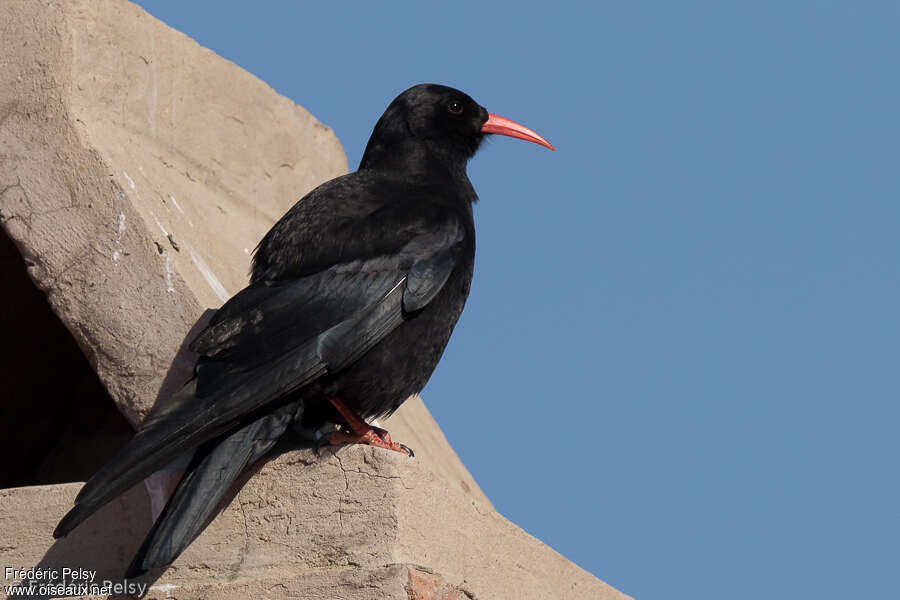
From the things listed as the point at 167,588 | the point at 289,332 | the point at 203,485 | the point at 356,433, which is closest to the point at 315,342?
the point at 289,332

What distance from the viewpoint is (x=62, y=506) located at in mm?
5254

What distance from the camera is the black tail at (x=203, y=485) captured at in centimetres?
462

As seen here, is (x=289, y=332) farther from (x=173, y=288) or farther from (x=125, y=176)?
(x=125, y=176)

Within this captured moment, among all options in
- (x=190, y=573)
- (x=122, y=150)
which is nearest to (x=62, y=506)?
(x=190, y=573)

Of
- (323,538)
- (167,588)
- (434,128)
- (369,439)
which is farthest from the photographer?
(434,128)

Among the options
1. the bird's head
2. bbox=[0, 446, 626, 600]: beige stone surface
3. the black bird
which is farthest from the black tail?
the bird's head

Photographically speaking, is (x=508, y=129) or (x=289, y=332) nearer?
(x=289, y=332)

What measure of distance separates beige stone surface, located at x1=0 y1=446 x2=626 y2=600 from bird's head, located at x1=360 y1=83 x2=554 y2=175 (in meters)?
1.73

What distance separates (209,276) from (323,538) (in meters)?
1.40

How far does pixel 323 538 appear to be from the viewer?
Answer: 190 inches

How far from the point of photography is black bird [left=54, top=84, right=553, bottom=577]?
15.3 feet

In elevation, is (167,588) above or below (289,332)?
below

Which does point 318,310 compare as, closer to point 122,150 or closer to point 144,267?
point 144,267

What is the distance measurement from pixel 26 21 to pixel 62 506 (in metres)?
2.05
